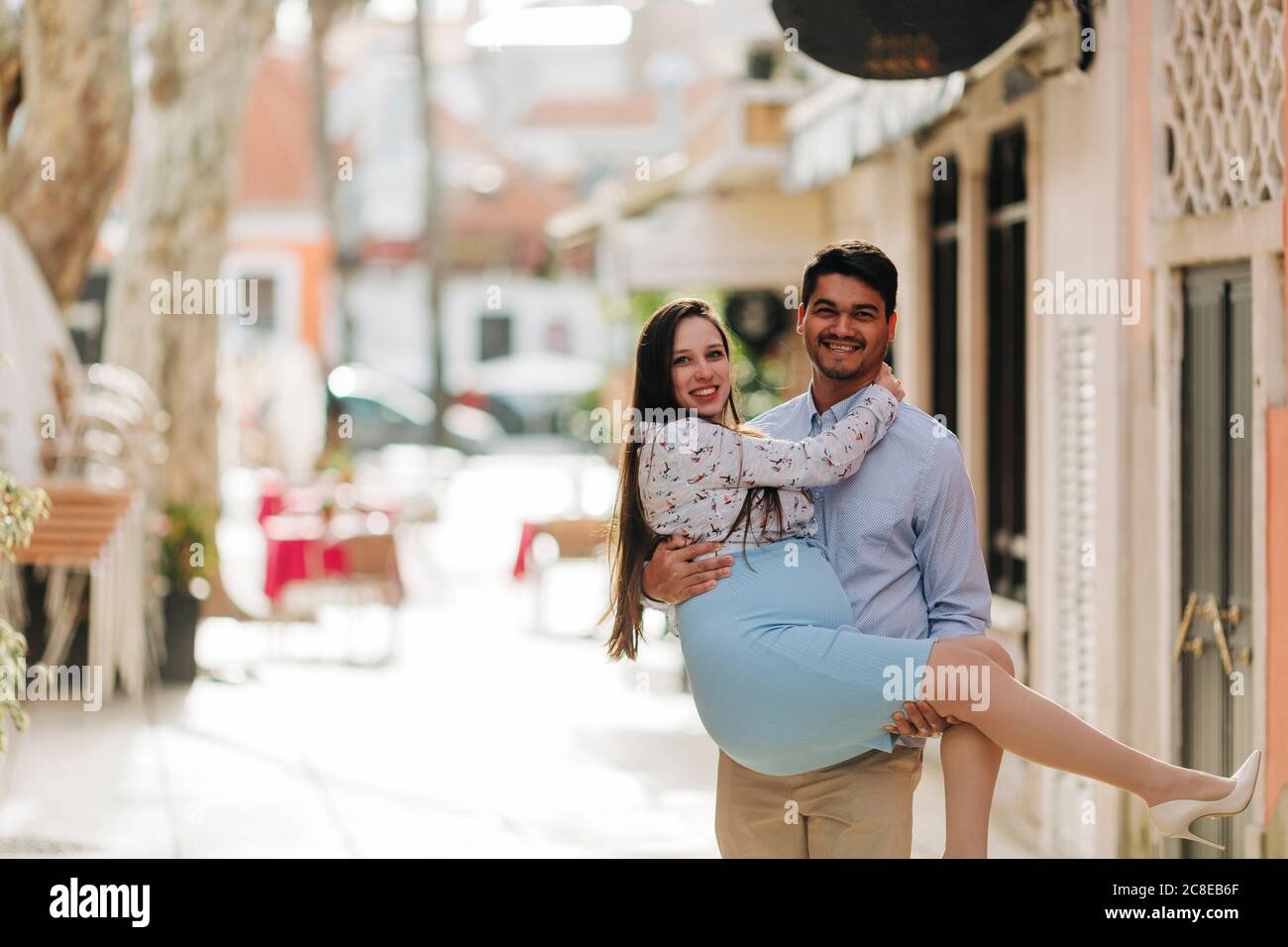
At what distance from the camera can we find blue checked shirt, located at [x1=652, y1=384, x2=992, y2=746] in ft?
13.0

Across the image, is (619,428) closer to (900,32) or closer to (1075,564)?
(900,32)

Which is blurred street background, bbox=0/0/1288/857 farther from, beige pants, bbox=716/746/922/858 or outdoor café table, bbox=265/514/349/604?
beige pants, bbox=716/746/922/858

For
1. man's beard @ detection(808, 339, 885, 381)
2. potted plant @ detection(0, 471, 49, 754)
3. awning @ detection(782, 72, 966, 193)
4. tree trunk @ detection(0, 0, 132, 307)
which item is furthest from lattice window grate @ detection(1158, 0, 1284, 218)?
Result: tree trunk @ detection(0, 0, 132, 307)

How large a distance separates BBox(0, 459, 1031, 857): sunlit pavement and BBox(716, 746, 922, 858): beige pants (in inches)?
134

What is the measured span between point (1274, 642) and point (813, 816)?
6.76 feet

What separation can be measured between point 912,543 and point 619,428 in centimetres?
128

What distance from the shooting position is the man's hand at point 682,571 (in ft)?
13.1

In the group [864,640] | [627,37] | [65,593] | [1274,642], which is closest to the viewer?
[864,640]

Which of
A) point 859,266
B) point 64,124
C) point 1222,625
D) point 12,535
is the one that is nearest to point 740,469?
point 859,266

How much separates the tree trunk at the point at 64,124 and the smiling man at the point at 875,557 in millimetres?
7657

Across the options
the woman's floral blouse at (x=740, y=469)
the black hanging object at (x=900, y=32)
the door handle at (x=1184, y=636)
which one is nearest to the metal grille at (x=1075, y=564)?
the door handle at (x=1184, y=636)

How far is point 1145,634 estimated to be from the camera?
676 centimetres
